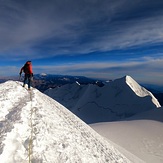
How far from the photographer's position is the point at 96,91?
77.9 m

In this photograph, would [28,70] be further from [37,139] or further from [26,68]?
[37,139]

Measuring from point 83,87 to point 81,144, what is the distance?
80.0 meters

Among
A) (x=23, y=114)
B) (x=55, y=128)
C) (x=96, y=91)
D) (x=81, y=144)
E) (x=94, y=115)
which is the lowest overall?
(x=94, y=115)

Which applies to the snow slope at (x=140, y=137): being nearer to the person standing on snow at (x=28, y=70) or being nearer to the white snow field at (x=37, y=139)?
the white snow field at (x=37, y=139)

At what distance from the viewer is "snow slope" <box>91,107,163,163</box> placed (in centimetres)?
1800

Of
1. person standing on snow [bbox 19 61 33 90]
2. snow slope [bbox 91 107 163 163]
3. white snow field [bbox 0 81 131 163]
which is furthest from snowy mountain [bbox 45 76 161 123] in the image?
white snow field [bbox 0 81 131 163]

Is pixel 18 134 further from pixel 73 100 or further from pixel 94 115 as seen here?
pixel 73 100

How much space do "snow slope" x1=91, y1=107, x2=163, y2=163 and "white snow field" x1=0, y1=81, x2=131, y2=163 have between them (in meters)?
6.99

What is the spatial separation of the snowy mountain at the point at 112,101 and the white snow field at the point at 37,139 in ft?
159

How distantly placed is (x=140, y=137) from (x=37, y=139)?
16.8 m

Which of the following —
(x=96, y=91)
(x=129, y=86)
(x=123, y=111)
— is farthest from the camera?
(x=96, y=91)

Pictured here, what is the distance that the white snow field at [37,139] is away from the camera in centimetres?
780

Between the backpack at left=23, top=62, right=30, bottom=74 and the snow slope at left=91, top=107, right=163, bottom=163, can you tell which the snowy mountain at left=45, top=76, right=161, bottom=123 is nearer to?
the snow slope at left=91, top=107, right=163, bottom=163

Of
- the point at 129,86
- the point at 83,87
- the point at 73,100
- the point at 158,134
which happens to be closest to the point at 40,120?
the point at 158,134
